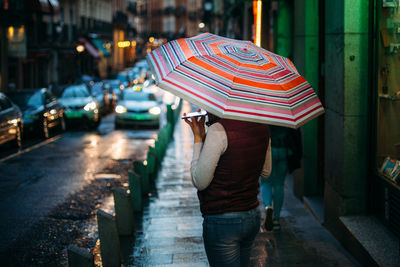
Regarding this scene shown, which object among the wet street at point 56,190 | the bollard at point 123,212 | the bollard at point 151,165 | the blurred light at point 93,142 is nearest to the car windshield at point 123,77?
the wet street at point 56,190

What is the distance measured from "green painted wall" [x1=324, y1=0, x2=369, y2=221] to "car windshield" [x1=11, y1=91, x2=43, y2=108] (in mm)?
14281

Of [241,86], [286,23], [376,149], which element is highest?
[286,23]

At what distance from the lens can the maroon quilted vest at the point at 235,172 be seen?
12.0ft

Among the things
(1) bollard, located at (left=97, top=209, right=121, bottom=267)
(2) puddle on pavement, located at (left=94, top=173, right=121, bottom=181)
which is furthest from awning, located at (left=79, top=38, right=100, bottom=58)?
(1) bollard, located at (left=97, top=209, right=121, bottom=267)

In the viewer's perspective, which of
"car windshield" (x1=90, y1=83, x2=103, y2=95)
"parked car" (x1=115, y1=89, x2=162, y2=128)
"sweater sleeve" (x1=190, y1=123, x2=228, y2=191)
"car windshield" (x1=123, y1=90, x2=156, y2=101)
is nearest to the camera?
"sweater sleeve" (x1=190, y1=123, x2=228, y2=191)

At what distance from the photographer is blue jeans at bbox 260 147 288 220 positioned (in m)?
7.19

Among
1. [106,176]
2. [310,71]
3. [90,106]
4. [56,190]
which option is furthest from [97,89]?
[310,71]

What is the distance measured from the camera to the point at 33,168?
13.2 m

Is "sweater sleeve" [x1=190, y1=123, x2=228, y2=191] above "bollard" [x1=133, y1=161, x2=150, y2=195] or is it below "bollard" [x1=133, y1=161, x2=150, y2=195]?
above

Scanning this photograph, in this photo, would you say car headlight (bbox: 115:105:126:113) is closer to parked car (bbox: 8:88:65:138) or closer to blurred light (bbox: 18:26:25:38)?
parked car (bbox: 8:88:65:138)

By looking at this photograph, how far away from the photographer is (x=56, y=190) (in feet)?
35.1

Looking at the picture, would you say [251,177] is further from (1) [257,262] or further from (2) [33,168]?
(2) [33,168]

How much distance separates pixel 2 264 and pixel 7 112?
389 inches

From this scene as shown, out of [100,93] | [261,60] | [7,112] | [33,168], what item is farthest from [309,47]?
[100,93]
